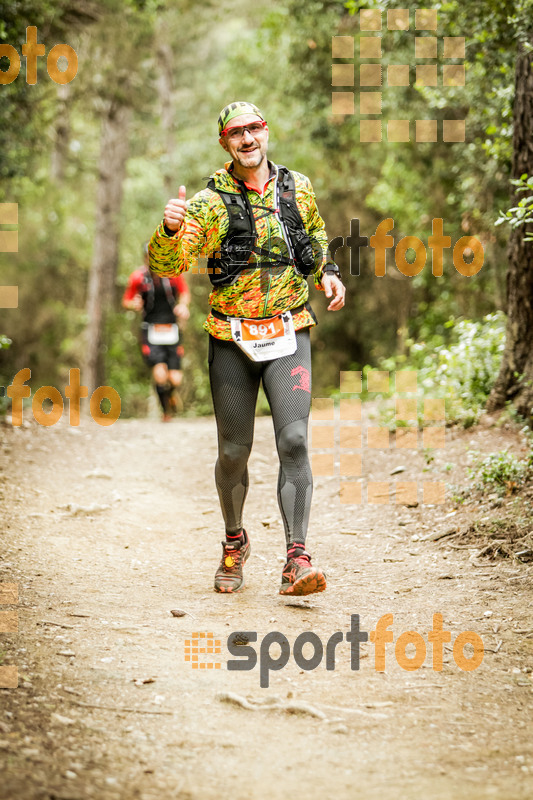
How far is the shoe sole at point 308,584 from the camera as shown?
4.09 metres

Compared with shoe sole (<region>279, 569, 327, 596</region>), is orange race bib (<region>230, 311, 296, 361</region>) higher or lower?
higher

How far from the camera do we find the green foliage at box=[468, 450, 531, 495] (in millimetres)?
5926

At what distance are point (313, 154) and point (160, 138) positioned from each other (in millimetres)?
5686

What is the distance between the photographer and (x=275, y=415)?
4.36 metres

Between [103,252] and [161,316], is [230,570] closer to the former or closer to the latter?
[161,316]

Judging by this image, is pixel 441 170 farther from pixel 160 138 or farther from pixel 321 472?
pixel 160 138

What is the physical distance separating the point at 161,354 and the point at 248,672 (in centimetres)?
790

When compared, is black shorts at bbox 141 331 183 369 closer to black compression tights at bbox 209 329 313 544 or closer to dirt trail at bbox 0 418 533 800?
dirt trail at bbox 0 418 533 800

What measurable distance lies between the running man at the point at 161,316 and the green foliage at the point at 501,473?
5403mm

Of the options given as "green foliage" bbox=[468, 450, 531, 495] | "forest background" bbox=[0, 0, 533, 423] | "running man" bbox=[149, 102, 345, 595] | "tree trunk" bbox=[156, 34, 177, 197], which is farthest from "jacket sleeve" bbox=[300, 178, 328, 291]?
"tree trunk" bbox=[156, 34, 177, 197]

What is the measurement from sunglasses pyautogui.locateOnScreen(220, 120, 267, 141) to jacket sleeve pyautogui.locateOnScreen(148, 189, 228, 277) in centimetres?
30

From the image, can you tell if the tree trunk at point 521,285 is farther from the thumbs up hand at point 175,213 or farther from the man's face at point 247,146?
the thumbs up hand at point 175,213

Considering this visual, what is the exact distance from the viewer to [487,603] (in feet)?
14.6

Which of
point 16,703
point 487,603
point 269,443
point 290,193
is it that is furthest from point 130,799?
point 269,443
